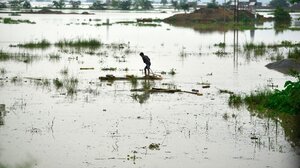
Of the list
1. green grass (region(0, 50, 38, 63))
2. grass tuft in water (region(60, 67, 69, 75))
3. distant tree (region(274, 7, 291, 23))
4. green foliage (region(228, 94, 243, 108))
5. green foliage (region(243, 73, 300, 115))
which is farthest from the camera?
distant tree (region(274, 7, 291, 23))

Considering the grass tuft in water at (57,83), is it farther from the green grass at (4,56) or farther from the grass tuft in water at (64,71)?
the green grass at (4,56)

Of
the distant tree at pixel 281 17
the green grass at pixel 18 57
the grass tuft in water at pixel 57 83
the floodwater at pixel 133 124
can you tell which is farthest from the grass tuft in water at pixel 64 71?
the distant tree at pixel 281 17

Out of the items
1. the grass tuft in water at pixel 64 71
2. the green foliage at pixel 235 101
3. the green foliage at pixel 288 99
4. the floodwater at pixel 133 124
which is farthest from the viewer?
the grass tuft in water at pixel 64 71

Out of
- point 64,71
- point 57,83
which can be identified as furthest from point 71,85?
point 64,71

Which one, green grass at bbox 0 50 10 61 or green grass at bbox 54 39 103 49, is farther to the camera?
green grass at bbox 54 39 103 49

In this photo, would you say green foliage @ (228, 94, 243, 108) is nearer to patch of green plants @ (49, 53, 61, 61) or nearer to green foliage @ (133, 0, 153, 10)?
patch of green plants @ (49, 53, 61, 61)

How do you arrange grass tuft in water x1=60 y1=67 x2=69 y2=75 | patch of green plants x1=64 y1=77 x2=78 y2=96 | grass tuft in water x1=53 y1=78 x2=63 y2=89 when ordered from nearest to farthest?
patch of green plants x1=64 y1=77 x2=78 y2=96 < grass tuft in water x1=53 y1=78 x2=63 y2=89 < grass tuft in water x1=60 y1=67 x2=69 y2=75

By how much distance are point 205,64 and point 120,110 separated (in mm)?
10880

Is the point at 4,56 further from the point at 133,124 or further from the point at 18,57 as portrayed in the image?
the point at 133,124

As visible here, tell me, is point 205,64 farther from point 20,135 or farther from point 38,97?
point 20,135

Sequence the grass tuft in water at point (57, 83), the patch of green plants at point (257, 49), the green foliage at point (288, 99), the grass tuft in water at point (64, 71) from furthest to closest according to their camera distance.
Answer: the patch of green plants at point (257, 49) < the grass tuft in water at point (64, 71) < the grass tuft in water at point (57, 83) < the green foliage at point (288, 99)

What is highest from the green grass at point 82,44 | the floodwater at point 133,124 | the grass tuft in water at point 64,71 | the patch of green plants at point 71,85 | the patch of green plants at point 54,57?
the green grass at point 82,44

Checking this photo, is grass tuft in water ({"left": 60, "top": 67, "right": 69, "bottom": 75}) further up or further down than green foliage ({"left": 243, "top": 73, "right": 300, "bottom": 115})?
further down

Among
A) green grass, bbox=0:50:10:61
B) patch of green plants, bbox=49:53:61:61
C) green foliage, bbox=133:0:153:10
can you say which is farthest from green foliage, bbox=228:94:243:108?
green foliage, bbox=133:0:153:10
